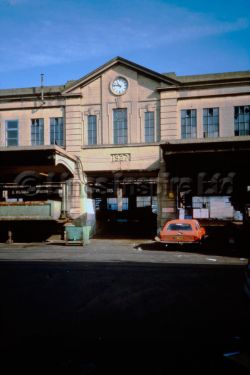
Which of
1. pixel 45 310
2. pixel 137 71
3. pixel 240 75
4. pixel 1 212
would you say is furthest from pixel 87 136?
pixel 45 310

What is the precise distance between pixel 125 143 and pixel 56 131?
5291 millimetres

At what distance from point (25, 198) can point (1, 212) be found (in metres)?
3.37

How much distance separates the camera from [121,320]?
20.2 ft

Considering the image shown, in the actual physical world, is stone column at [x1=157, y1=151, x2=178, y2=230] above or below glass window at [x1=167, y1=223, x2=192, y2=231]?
above

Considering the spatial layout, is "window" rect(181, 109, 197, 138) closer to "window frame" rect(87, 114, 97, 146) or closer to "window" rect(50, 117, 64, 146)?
"window frame" rect(87, 114, 97, 146)

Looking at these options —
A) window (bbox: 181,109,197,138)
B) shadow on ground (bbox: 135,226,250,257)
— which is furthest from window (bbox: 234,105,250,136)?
shadow on ground (bbox: 135,226,250,257)

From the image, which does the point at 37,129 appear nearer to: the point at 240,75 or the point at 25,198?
the point at 25,198

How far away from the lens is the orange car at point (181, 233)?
53.2ft

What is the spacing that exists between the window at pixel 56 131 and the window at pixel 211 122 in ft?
33.4

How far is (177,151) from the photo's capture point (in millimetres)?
20438

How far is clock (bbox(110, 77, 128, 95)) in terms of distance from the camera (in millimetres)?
22922

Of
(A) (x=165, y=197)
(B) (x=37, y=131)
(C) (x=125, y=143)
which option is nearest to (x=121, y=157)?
(C) (x=125, y=143)

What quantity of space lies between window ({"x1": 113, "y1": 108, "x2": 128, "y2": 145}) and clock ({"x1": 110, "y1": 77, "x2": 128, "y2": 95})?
1.28 m

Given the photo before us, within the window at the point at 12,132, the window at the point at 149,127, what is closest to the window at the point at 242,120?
the window at the point at 149,127
